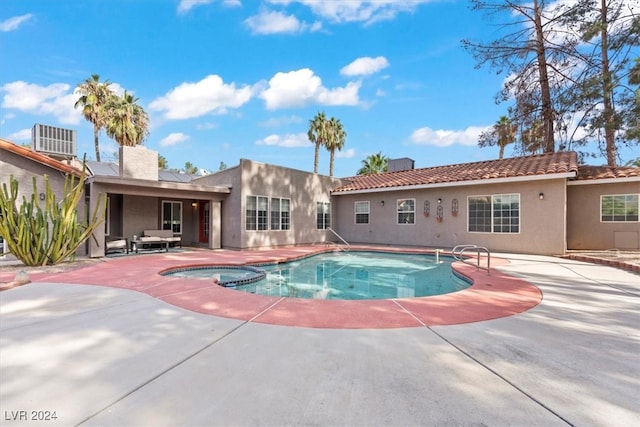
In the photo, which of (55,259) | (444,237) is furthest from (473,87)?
(55,259)

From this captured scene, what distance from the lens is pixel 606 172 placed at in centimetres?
1231

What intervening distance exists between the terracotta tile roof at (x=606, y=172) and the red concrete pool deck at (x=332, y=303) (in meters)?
8.07

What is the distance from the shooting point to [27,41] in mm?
14633

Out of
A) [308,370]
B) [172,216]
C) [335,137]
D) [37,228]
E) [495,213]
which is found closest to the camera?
[308,370]

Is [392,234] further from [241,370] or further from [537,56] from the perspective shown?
[241,370]

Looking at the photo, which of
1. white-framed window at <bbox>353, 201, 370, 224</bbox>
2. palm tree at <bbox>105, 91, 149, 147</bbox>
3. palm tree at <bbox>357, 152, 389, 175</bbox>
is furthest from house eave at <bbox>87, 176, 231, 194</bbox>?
palm tree at <bbox>357, 152, 389, 175</bbox>

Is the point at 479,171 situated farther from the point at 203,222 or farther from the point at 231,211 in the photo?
the point at 203,222

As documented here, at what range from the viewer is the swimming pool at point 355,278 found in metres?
7.64

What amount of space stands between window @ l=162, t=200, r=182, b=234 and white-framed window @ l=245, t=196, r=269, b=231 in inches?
191

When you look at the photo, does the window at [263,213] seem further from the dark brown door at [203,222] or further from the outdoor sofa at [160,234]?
the outdoor sofa at [160,234]

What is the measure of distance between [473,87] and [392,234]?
8859mm

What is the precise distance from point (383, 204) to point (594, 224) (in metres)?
8.87

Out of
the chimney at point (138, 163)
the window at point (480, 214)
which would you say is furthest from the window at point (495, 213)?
the chimney at point (138, 163)

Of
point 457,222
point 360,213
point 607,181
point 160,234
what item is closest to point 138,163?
point 160,234
